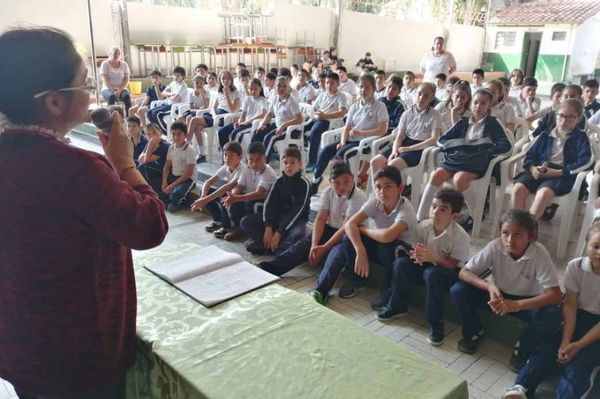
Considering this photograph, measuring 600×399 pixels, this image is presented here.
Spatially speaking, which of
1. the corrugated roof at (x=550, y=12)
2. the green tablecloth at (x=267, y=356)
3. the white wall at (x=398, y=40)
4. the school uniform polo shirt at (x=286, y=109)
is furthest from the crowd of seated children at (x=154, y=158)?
the corrugated roof at (x=550, y=12)

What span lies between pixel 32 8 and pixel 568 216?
29.2 feet

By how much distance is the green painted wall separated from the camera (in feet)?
46.9

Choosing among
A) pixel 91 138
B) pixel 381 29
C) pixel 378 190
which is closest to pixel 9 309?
pixel 378 190

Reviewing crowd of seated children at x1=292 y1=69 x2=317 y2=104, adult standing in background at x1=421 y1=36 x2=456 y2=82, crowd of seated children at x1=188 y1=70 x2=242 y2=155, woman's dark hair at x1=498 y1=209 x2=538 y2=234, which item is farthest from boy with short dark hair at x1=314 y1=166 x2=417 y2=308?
adult standing in background at x1=421 y1=36 x2=456 y2=82

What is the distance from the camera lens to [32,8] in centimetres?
827

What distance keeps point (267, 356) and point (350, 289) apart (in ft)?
5.77

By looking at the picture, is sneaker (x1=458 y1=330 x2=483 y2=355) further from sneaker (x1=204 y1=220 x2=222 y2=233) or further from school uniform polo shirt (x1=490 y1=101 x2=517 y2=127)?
school uniform polo shirt (x1=490 y1=101 x2=517 y2=127)

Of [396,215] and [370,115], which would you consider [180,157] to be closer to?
[370,115]

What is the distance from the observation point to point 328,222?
3.13 metres

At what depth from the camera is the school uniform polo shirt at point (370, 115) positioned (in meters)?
4.46

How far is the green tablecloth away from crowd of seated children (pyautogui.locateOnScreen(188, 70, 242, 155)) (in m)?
4.51

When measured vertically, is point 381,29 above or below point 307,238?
above

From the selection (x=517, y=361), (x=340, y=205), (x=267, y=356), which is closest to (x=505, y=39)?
(x=340, y=205)

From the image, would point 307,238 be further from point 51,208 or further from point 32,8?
point 32,8
